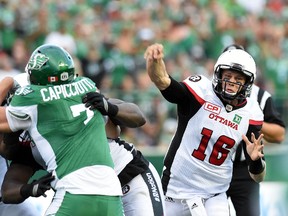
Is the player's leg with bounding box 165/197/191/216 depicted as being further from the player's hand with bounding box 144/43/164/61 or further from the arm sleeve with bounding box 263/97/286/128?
the arm sleeve with bounding box 263/97/286/128

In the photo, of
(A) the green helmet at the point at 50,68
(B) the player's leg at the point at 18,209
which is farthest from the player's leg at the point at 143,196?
(A) the green helmet at the point at 50,68

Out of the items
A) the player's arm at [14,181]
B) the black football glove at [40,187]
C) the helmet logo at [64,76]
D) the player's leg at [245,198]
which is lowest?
the player's leg at [245,198]

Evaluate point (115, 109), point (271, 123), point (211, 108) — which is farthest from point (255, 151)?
point (271, 123)

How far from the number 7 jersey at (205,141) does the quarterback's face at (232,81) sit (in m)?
0.16

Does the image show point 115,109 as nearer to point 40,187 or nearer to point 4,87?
point 40,187

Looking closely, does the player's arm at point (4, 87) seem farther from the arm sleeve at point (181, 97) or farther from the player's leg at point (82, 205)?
the arm sleeve at point (181, 97)

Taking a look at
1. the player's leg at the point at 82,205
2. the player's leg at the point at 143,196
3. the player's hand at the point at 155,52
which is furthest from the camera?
the player's leg at the point at 143,196

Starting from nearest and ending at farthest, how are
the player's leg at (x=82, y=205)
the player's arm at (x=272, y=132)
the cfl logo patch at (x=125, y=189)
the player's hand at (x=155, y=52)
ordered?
the player's leg at (x=82, y=205) → the player's hand at (x=155, y=52) → the cfl logo patch at (x=125, y=189) → the player's arm at (x=272, y=132)

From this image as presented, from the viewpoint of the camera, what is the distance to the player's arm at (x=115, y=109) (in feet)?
21.0

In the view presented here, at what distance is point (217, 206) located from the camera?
7.46 meters

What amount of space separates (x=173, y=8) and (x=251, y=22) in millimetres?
1513

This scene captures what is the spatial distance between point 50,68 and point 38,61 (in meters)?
0.10

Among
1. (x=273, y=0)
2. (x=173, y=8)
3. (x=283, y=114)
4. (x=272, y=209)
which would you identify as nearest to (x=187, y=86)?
(x=272, y=209)

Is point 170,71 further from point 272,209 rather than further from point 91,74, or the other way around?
point 272,209
